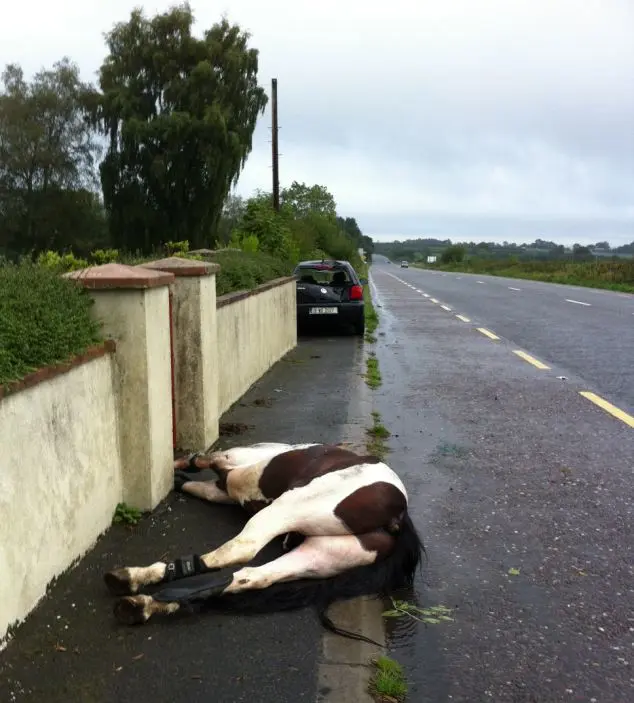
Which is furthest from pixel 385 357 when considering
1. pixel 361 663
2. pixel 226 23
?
pixel 226 23

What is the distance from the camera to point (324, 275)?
15969mm

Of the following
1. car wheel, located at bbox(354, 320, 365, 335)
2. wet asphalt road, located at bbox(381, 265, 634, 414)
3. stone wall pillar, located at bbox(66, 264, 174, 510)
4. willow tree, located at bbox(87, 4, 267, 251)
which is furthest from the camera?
willow tree, located at bbox(87, 4, 267, 251)

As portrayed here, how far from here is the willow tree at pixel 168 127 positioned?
38719 millimetres

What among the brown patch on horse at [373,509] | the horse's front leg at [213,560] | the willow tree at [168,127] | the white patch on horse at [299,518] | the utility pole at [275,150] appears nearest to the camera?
the horse's front leg at [213,560]

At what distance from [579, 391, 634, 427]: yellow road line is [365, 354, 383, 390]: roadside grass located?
Answer: 2.47m

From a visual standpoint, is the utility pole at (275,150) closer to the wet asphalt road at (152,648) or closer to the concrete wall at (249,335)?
the concrete wall at (249,335)

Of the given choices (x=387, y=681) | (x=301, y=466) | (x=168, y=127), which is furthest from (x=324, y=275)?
(x=168, y=127)

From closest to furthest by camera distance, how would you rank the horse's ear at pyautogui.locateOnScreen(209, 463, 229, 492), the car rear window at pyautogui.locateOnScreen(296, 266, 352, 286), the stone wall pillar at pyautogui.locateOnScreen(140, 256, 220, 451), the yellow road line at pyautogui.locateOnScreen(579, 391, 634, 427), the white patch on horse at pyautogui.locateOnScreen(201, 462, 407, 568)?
1. the white patch on horse at pyautogui.locateOnScreen(201, 462, 407, 568)
2. the horse's ear at pyautogui.locateOnScreen(209, 463, 229, 492)
3. the stone wall pillar at pyautogui.locateOnScreen(140, 256, 220, 451)
4. the yellow road line at pyautogui.locateOnScreen(579, 391, 634, 427)
5. the car rear window at pyautogui.locateOnScreen(296, 266, 352, 286)

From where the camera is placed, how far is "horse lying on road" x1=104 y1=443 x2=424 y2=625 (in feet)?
11.2

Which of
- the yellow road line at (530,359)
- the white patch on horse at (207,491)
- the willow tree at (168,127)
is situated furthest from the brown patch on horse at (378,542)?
the willow tree at (168,127)

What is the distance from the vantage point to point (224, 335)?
7.59m

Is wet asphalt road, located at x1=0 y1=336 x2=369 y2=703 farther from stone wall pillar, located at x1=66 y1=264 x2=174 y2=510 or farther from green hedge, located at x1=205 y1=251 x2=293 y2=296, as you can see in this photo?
green hedge, located at x1=205 y1=251 x2=293 y2=296

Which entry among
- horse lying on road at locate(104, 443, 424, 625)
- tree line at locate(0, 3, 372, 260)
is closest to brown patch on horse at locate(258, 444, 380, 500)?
horse lying on road at locate(104, 443, 424, 625)

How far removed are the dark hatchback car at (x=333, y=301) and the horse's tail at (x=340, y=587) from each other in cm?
1125
